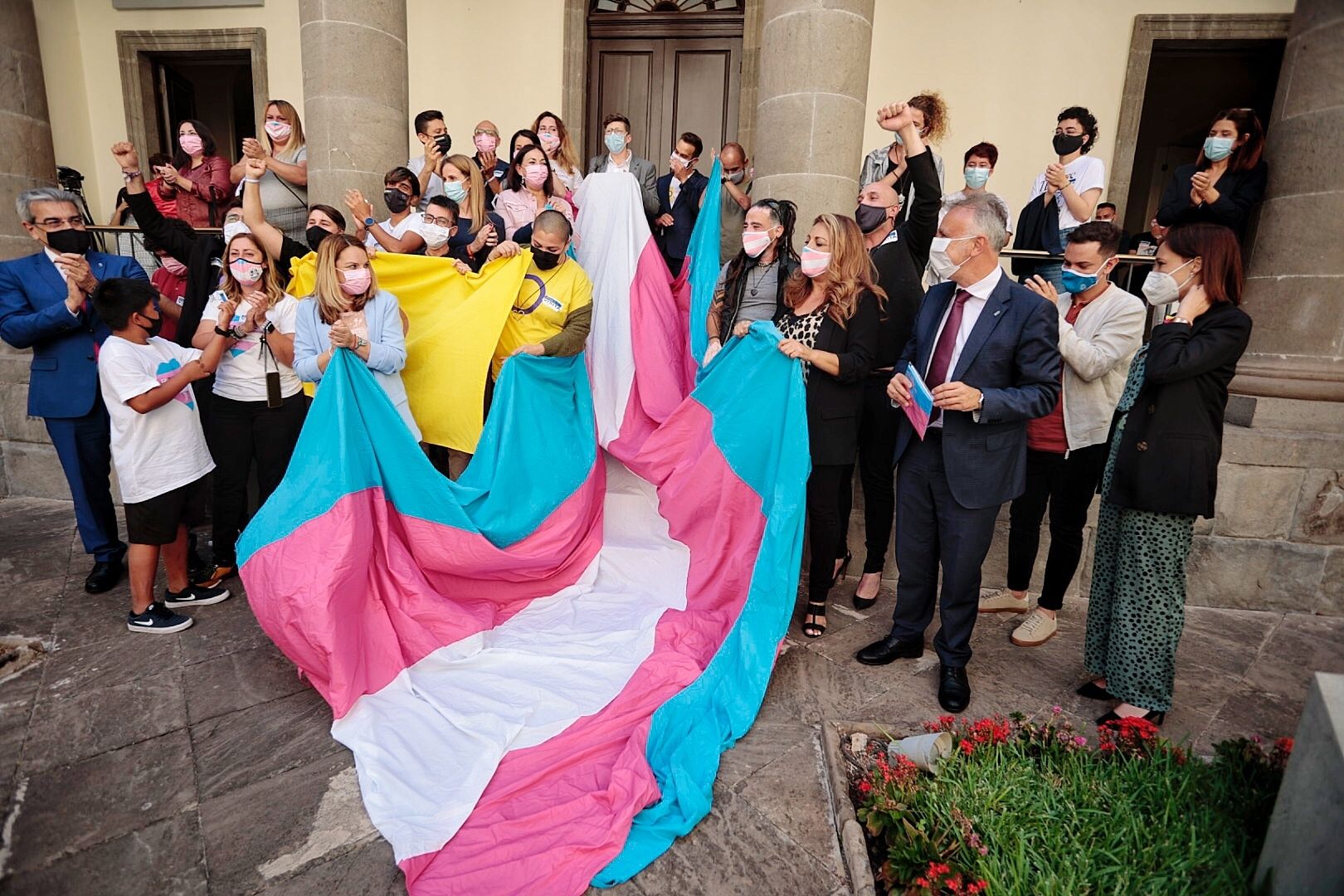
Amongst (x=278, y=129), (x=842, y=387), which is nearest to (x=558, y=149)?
(x=278, y=129)

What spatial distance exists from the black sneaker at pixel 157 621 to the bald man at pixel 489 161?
10.4ft

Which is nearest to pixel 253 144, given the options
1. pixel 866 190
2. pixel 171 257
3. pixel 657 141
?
pixel 171 257

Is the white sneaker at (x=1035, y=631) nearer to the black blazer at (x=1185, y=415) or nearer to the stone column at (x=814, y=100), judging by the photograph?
the black blazer at (x=1185, y=415)

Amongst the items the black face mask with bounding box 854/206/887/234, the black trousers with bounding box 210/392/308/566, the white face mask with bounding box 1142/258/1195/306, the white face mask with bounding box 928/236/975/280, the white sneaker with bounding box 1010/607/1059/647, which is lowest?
the white sneaker with bounding box 1010/607/1059/647

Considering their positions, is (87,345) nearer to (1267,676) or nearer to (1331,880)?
(1331,880)

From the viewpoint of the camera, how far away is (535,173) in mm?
4781

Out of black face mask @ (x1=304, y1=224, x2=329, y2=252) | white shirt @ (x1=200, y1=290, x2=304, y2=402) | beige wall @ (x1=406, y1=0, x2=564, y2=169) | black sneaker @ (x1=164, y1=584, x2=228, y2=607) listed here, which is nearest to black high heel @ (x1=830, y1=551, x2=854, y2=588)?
white shirt @ (x1=200, y1=290, x2=304, y2=402)

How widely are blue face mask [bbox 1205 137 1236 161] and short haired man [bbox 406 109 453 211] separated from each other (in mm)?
4824

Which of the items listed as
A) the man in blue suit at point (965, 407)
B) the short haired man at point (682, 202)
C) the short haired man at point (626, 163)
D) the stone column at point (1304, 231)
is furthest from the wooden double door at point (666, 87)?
the man in blue suit at point (965, 407)

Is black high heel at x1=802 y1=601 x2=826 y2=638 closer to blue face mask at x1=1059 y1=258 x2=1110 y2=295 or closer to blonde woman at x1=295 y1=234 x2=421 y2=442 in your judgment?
blue face mask at x1=1059 y1=258 x2=1110 y2=295

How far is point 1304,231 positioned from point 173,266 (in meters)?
7.22

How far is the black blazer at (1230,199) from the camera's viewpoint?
4527 mm

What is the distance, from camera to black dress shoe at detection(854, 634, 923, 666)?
3.55 m

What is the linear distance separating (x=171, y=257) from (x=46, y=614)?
98.6 inches
